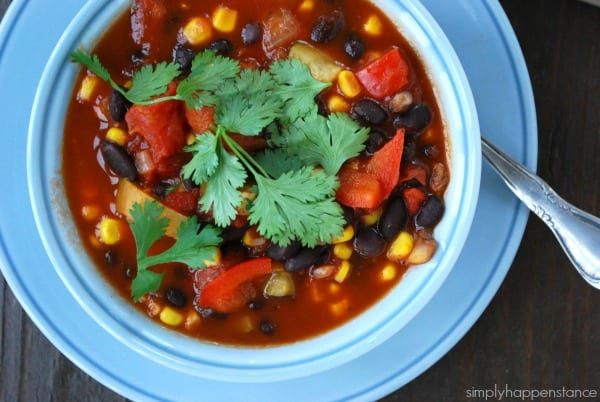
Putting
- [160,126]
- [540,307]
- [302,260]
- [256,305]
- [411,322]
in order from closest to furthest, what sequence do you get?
[160,126] → [302,260] → [256,305] → [411,322] → [540,307]

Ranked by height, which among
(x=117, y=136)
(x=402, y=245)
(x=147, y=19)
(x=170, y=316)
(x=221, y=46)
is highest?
(x=147, y=19)

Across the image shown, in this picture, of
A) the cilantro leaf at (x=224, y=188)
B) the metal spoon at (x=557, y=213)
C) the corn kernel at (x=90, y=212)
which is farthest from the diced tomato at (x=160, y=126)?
the metal spoon at (x=557, y=213)

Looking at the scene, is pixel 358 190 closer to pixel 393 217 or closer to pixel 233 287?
pixel 393 217

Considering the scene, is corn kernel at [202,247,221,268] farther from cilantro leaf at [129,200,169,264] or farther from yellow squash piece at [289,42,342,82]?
yellow squash piece at [289,42,342,82]

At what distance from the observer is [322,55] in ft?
9.20

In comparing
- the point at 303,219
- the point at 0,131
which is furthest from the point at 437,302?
the point at 0,131

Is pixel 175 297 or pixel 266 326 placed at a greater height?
pixel 175 297

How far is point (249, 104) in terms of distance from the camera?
8.66ft

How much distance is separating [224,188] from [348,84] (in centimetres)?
64

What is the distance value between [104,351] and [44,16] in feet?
4.69

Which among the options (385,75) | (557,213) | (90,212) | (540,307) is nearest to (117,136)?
(90,212)

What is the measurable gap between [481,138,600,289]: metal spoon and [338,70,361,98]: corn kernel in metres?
0.59

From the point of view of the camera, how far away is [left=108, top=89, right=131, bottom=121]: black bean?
2703mm

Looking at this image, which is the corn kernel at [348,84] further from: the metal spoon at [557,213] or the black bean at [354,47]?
the metal spoon at [557,213]
